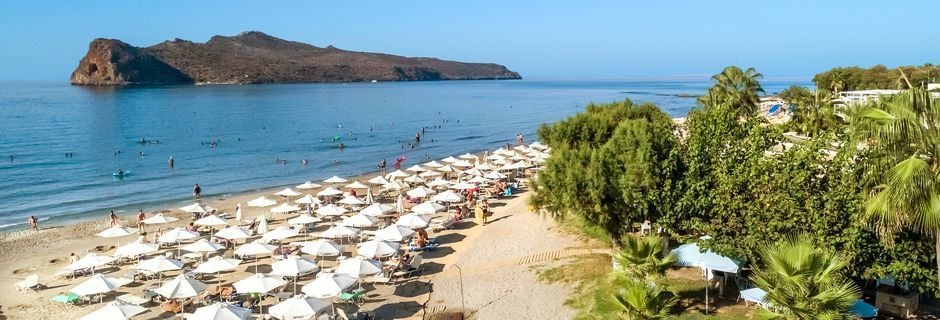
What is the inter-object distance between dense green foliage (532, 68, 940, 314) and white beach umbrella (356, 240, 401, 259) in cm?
525

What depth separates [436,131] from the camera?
8044cm

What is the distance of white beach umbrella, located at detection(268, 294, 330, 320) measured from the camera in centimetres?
1516

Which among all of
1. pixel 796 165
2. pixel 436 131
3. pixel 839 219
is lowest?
pixel 436 131

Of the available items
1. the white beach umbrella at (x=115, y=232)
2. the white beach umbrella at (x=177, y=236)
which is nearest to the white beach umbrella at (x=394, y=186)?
the white beach umbrella at (x=177, y=236)

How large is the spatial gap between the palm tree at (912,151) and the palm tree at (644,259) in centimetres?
487

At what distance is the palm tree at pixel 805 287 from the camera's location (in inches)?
378

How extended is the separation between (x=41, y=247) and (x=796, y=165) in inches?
1060

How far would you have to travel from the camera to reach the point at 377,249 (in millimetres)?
20422

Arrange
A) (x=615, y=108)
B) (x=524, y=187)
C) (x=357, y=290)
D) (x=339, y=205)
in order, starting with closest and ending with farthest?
(x=357, y=290) < (x=615, y=108) < (x=339, y=205) < (x=524, y=187)

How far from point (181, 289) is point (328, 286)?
376cm

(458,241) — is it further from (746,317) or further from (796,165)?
(796,165)

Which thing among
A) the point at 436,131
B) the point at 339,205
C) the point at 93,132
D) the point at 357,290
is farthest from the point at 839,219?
the point at 93,132

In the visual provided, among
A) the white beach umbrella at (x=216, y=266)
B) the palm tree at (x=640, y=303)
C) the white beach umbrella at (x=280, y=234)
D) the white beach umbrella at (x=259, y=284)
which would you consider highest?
the palm tree at (x=640, y=303)

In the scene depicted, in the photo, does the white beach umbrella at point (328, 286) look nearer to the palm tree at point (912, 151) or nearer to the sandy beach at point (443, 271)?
the sandy beach at point (443, 271)
